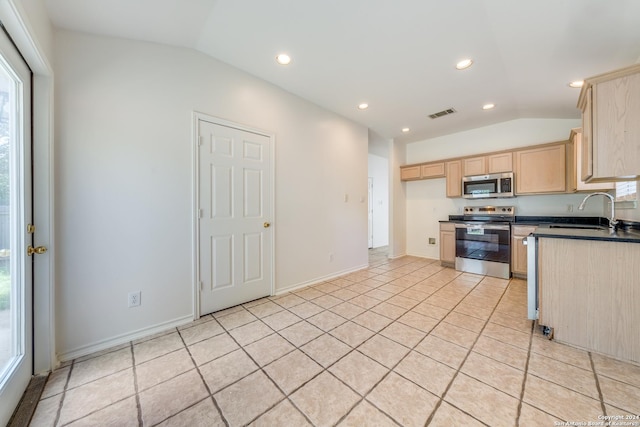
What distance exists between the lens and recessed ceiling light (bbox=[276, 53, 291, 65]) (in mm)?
2414

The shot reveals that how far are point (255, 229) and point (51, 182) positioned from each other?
1.70 metres

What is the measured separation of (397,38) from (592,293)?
2656mm

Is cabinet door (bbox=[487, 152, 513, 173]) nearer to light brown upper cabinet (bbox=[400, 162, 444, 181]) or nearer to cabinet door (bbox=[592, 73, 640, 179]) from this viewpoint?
light brown upper cabinet (bbox=[400, 162, 444, 181])

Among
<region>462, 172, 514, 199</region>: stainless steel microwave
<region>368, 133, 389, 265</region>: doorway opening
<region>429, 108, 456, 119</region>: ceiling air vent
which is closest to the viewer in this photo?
<region>429, 108, 456, 119</region>: ceiling air vent

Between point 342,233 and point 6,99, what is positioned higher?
point 6,99

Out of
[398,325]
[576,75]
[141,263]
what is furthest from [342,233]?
[576,75]

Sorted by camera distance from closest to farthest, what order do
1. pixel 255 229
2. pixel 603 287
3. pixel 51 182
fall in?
pixel 51 182
pixel 603 287
pixel 255 229

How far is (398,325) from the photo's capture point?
7.41 feet

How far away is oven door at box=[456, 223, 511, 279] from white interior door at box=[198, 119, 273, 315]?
11.2ft

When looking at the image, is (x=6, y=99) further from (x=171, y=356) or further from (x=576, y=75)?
(x=576, y=75)

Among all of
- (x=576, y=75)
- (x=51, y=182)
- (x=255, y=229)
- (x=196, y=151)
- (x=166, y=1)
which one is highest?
(x=166, y=1)

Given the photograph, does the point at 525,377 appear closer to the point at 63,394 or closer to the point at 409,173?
the point at 63,394

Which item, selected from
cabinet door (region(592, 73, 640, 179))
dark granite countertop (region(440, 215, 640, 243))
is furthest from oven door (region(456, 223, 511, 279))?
cabinet door (region(592, 73, 640, 179))

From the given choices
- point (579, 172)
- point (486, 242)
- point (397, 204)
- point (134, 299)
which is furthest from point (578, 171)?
point (134, 299)
